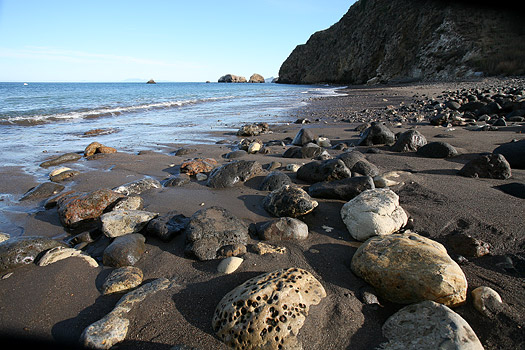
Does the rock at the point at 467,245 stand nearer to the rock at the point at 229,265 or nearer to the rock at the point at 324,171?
the rock at the point at 324,171

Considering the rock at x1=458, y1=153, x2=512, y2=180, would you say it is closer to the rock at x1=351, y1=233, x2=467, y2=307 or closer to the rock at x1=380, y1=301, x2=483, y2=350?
the rock at x1=351, y1=233, x2=467, y2=307

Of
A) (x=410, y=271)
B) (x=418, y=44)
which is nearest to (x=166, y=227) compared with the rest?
(x=410, y=271)

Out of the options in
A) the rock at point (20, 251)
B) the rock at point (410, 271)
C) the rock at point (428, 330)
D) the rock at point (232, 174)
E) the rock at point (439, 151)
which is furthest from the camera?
the rock at point (439, 151)

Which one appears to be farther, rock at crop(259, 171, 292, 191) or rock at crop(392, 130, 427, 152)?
rock at crop(392, 130, 427, 152)

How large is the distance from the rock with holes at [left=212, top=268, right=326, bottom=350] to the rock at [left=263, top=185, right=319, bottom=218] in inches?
43.0

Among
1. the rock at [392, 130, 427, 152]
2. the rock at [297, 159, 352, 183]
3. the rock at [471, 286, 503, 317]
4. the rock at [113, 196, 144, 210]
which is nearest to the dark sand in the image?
the rock at [471, 286, 503, 317]

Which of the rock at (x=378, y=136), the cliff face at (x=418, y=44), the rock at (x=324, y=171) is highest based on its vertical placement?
the cliff face at (x=418, y=44)

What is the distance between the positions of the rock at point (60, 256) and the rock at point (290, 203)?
5.52 feet

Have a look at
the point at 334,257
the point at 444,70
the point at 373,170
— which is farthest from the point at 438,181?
the point at 444,70

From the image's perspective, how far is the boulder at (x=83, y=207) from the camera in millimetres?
3008

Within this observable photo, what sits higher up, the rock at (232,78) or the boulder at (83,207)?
the rock at (232,78)

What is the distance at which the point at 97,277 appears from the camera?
7.04 feet

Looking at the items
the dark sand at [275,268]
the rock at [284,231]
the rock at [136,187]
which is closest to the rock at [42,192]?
the dark sand at [275,268]

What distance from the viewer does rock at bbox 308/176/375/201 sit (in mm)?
3062
